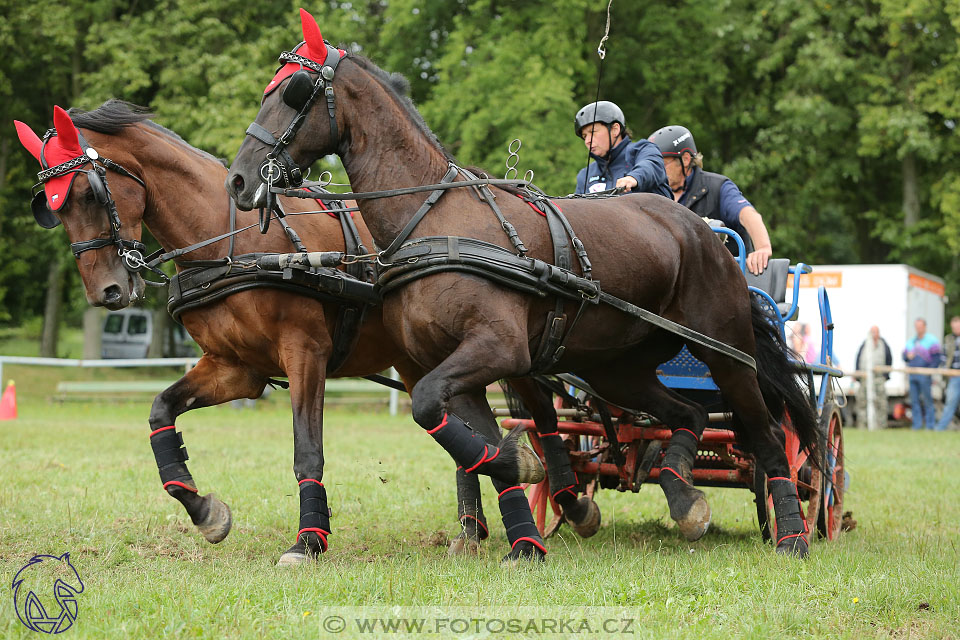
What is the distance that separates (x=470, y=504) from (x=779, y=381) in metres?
1.93

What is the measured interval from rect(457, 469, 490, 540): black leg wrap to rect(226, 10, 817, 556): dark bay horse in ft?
3.00

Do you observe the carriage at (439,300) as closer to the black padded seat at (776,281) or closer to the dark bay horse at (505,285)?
the dark bay horse at (505,285)

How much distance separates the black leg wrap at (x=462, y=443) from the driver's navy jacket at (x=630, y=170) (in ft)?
7.14

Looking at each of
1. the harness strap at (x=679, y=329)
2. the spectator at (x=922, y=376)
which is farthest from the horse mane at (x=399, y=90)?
the spectator at (x=922, y=376)

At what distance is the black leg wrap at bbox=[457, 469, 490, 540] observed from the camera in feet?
18.9

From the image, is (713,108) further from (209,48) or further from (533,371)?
(533,371)

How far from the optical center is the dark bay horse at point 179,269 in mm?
4988

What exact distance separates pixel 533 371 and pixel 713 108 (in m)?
19.4

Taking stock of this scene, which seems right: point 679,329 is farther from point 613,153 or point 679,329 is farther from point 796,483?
point 613,153

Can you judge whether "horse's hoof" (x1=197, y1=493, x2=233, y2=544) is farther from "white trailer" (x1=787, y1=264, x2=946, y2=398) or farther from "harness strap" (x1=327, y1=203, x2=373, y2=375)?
"white trailer" (x1=787, y1=264, x2=946, y2=398)

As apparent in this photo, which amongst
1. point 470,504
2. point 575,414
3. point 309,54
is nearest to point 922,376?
point 575,414

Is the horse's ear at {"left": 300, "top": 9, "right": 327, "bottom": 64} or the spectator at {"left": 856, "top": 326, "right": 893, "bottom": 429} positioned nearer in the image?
the horse's ear at {"left": 300, "top": 9, "right": 327, "bottom": 64}

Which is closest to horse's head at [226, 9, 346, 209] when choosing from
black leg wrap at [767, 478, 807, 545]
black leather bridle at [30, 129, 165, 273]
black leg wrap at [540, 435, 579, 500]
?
black leather bridle at [30, 129, 165, 273]

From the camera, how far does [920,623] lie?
150 inches
